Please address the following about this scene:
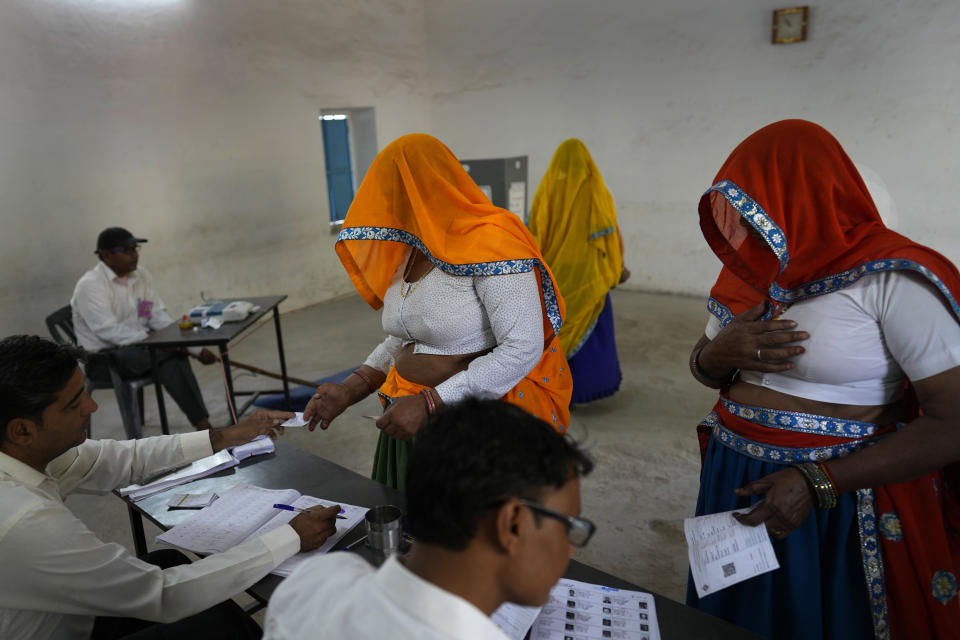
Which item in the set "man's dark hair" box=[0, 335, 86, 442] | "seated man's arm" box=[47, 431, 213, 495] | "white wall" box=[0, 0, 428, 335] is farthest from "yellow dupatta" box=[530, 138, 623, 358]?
"white wall" box=[0, 0, 428, 335]

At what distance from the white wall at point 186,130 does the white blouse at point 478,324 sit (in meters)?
4.54

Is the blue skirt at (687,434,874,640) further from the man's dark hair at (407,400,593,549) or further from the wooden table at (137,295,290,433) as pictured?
the wooden table at (137,295,290,433)

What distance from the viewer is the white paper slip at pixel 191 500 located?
177 cm

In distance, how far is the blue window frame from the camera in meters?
7.84

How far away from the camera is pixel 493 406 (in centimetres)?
88

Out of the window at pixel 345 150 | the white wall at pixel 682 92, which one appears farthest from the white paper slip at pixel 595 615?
the window at pixel 345 150

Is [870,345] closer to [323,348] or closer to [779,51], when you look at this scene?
[323,348]

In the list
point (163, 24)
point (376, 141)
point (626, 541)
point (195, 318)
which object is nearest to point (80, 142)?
point (163, 24)

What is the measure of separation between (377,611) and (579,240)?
131 inches

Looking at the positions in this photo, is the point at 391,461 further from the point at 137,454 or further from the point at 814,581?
the point at 814,581

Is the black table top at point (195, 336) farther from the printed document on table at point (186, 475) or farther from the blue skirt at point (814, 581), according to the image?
the blue skirt at point (814, 581)

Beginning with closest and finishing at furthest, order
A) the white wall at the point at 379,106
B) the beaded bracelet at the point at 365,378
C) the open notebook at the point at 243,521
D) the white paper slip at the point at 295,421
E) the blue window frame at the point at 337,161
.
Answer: the open notebook at the point at 243,521
the white paper slip at the point at 295,421
the beaded bracelet at the point at 365,378
the white wall at the point at 379,106
the blue window frame at the point at 337,161

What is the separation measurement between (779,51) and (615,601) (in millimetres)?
6210

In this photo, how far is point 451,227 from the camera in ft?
6.01
